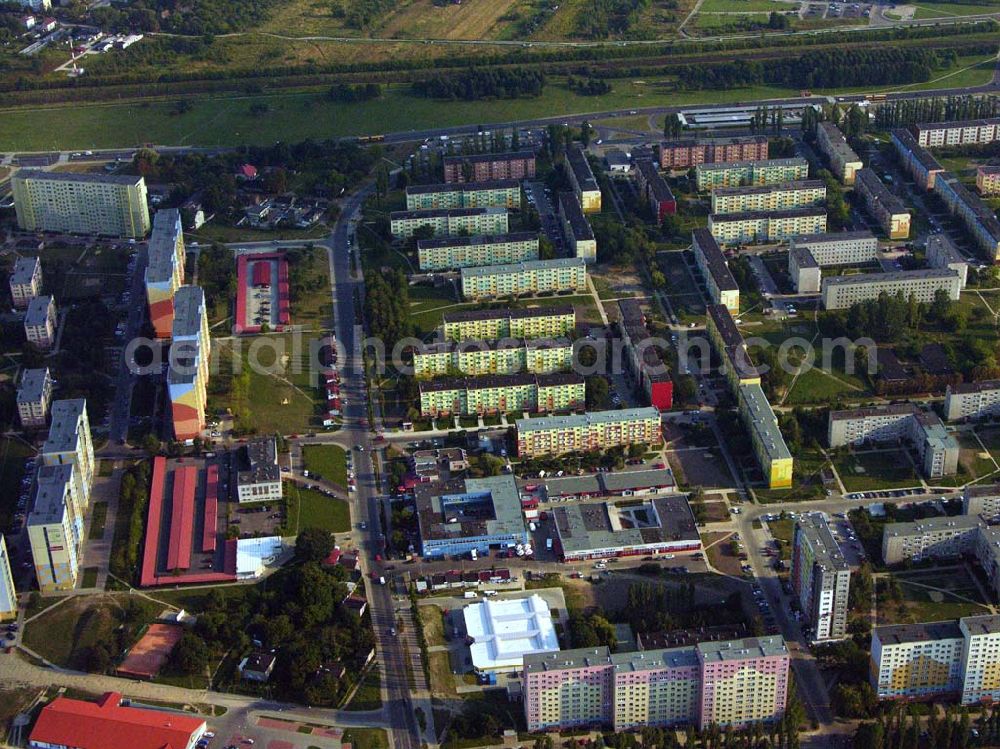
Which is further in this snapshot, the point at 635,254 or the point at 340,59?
the point at 340,59

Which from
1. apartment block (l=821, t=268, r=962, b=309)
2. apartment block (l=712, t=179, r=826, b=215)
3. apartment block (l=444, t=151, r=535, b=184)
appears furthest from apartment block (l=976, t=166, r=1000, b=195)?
apartment block (l=444, t=151, r=535, b=184)

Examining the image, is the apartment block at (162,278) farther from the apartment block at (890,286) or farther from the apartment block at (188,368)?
the apartment block at (890,286)

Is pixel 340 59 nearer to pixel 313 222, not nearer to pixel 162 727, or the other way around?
pixel 313 222

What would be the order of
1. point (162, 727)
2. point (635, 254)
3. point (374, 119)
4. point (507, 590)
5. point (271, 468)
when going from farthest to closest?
point (374, 119), point (635, 254), point (271, 468), point (507, 590), point (162, 727)

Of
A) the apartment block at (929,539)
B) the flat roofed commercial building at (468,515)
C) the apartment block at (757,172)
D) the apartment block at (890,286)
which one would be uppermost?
the apartment block at (757,172)

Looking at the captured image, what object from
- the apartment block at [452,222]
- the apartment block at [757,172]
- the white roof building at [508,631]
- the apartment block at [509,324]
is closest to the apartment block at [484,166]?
the apartment block at [452,222]

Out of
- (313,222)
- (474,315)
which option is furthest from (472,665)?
(313,222)
